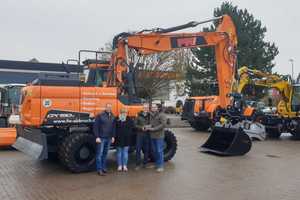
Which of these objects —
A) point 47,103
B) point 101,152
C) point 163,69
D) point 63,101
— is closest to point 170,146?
point 101,152

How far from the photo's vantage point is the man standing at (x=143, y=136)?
10.8 m

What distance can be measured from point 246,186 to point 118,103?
4.00m

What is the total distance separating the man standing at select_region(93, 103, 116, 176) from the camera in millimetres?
10055

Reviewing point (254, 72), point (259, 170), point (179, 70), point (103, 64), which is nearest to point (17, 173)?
point (103, 64)

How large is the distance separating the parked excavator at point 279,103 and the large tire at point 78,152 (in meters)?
10.7

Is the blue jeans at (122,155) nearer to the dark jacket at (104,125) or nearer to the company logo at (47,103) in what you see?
the dark jacket at (104,125)

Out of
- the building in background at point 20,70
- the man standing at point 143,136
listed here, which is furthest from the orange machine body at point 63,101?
the building in background at point 20,70

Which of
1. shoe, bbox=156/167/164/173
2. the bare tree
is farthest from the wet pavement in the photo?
the bare tree

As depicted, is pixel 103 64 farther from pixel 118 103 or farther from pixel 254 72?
pixel 254 72

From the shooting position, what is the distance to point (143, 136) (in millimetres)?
10977

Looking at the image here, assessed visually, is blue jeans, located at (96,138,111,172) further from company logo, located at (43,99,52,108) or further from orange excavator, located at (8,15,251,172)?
company logo, located at (43,99,52,108)

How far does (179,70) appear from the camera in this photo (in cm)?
4319

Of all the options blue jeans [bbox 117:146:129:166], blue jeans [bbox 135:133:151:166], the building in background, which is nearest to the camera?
blue jeans [bbox 117:146:129:166]

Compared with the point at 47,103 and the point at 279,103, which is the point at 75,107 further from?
the point at 279,103
